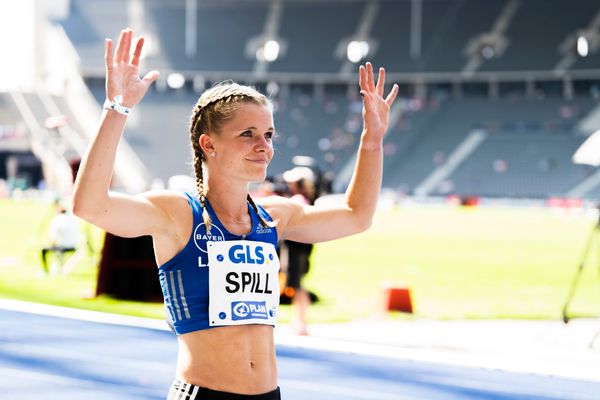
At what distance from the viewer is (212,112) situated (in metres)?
2.44

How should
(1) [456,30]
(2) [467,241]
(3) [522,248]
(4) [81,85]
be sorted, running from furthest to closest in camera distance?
(4) [81,85] → (1) [456,30] → (2) [467,241] → (3) [522,248]

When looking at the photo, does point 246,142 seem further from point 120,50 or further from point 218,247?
point 120,50

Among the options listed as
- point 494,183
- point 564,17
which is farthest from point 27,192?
point 564,17

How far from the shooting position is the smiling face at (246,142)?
241cm

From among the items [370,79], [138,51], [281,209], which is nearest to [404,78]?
[370,79]

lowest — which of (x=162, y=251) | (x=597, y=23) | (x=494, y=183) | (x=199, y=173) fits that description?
(x=162, y=251)

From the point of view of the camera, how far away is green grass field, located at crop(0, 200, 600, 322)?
10.0 metres

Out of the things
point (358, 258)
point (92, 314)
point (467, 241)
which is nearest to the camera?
point (92, 314)

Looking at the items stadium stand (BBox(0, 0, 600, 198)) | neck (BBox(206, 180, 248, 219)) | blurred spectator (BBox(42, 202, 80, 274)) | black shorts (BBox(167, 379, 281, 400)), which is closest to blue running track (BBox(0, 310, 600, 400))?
black shorts (BBox(167, 379, 281, 400))

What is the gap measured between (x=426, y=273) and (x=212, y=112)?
40.1 ft

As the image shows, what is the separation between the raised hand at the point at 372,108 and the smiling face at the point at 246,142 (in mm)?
472

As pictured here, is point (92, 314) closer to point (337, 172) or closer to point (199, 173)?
point (199, 173)

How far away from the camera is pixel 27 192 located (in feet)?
152

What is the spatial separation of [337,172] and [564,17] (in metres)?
15.1
